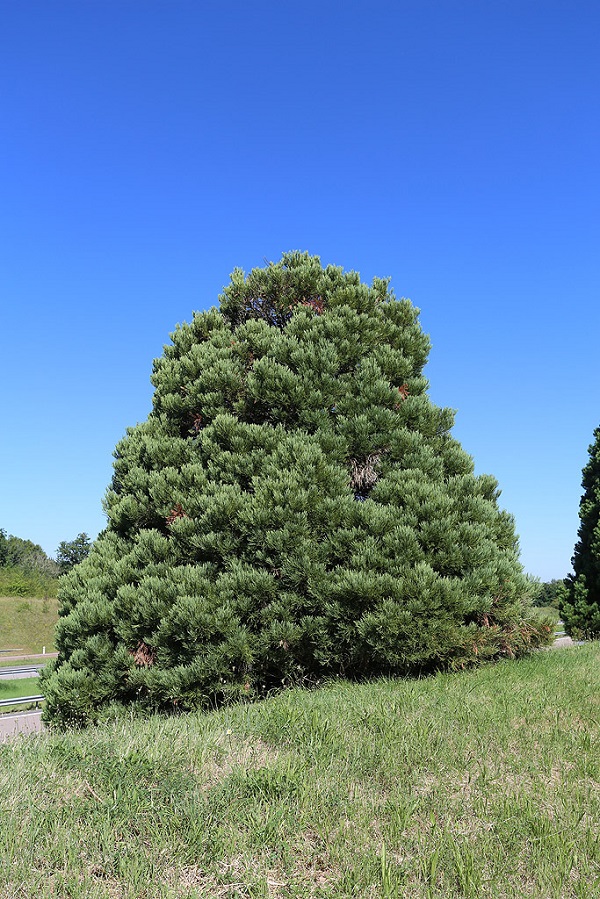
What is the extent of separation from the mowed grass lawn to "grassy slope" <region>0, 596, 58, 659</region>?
1969 inches

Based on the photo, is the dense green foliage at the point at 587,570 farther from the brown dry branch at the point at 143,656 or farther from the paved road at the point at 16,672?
the paved road at the point at 16,672

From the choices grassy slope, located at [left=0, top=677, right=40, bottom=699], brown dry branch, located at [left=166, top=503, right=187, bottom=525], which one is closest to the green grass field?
grassy slope, located at [left=0, top=677, right=40, bottom=699]

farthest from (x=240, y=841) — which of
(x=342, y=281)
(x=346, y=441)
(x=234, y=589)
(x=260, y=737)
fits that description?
(x=342, y=281)

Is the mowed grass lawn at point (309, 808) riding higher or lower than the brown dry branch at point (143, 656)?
lower

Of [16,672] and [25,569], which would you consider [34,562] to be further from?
[16,672]

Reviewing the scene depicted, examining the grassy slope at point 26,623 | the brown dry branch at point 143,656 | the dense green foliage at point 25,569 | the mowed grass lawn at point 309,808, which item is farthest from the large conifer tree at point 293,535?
the dense green foliage at point 25,569

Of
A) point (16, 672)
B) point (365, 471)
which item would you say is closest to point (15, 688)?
point (16, 672)

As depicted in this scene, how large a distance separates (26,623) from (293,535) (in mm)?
50751

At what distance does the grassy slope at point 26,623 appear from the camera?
48906 millimetres

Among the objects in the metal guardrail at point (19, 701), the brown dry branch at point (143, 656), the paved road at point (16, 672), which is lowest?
the metal guardrail at point (19, 701)

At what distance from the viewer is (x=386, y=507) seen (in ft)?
26.1

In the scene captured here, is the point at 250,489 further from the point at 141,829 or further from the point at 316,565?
the point at 141,829

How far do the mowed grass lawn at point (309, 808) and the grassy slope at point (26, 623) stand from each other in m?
50.0

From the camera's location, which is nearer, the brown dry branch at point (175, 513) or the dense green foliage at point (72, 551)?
the brown dry branch at point (175, 513)
